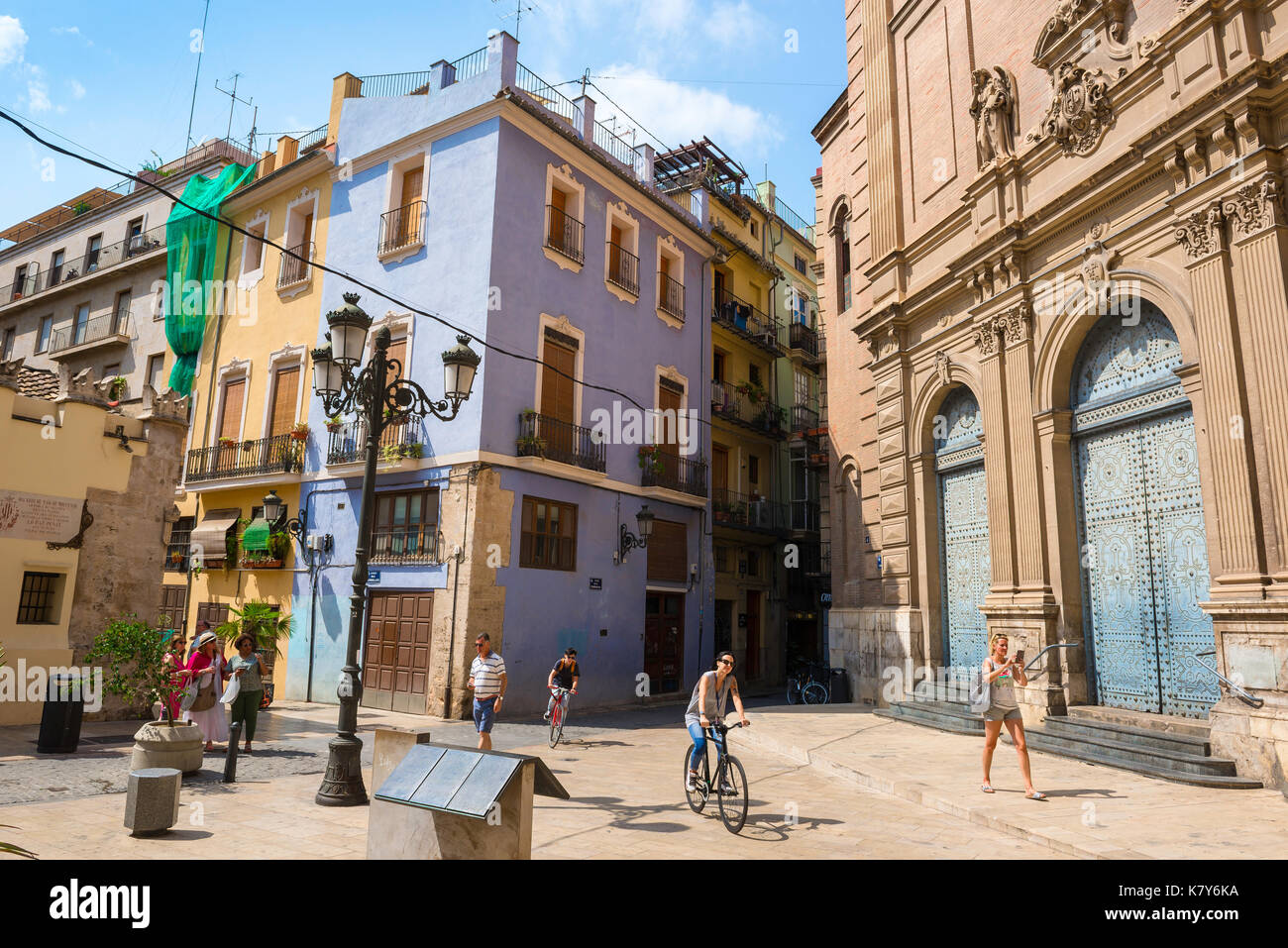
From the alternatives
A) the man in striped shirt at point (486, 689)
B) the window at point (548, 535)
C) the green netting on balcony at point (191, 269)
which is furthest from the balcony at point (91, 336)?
the man in striped shirt at point (486, 689)

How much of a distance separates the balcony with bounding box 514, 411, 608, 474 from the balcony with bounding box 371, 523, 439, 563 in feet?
8.48

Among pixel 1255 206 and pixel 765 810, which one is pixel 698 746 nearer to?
pixel 765 810

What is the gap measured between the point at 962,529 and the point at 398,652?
11.5 metres

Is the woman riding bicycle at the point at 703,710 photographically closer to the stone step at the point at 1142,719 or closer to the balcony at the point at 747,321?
the stone step at the point at 1142,719

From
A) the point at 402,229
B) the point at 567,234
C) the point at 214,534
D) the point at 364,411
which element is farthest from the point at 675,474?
the point at 364,411

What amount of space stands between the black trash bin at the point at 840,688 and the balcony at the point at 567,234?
37.0 feet

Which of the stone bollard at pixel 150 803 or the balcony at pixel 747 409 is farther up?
the balcony at pixel 747 409

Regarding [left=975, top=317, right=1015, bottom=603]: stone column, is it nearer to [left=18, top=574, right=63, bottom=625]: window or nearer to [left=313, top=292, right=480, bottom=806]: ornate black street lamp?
[left=313, top=292, right=480, bottom=806]: ornate black street lamp

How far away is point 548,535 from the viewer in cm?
1750

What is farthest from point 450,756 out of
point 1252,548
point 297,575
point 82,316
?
point 82,316

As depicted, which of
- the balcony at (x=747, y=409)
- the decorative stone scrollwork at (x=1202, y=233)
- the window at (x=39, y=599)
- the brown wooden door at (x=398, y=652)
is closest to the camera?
the decorative stone scrollwork at (x=1202, y=233)

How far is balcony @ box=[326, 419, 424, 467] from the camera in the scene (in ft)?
55.7

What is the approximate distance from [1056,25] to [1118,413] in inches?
246

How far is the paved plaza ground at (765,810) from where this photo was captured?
617cm
